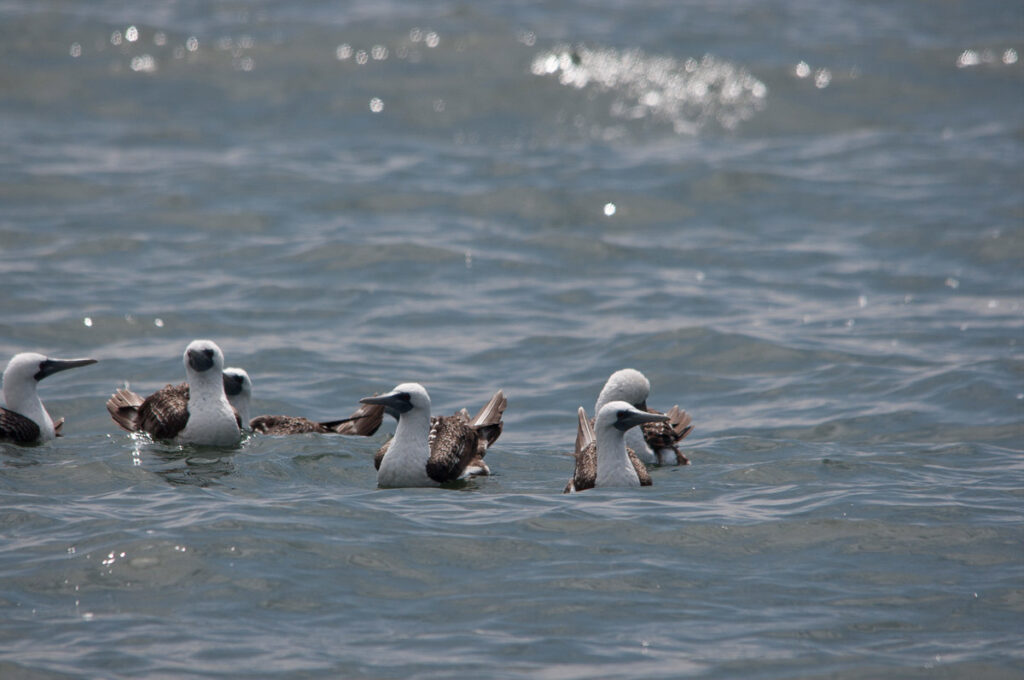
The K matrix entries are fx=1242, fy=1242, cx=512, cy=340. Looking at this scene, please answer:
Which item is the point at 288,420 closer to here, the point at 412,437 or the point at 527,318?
the point at 412,437

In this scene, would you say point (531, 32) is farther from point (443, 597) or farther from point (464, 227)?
point (443, 597)

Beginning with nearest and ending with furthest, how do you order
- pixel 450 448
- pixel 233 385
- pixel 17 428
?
1. pixel 450 448
2. pixel 17 428
3. pixel 233 385

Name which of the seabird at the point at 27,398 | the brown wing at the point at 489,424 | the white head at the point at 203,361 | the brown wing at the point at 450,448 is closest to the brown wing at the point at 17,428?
the seabird at the point at 27,398

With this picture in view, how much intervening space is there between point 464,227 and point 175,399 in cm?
972

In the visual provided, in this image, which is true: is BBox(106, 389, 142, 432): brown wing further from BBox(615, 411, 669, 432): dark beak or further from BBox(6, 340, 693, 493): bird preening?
BBox(615, 411, 669, 432): dark beak

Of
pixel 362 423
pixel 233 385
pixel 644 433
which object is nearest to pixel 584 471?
pixel 644 433

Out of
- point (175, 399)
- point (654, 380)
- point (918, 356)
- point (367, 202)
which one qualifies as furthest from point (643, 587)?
point (367, 202)

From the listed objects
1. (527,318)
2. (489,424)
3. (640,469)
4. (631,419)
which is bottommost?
(640,469)

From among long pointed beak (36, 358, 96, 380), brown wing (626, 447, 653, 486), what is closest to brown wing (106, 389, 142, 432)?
long pointed beak (36, 358, 96, 380)

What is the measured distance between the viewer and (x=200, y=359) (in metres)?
12.1

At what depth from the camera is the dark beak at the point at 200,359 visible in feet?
39.8

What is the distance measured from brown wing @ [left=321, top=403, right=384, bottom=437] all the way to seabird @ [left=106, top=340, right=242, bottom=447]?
3.47ft

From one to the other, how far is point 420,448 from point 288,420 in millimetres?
2175

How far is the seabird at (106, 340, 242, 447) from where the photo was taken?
12.1m
